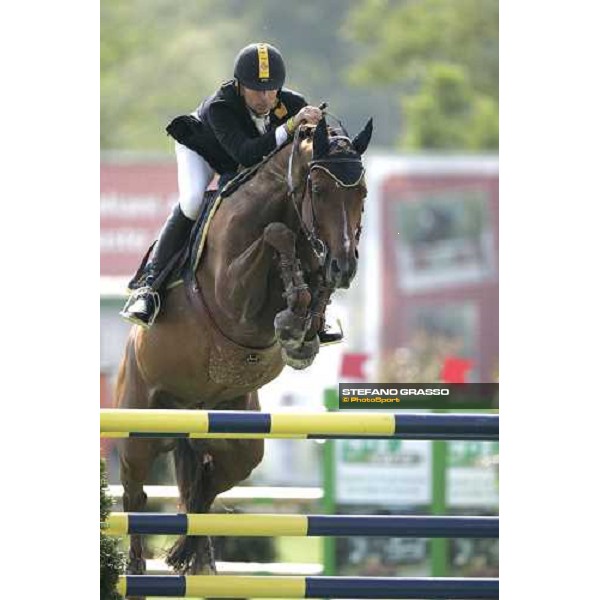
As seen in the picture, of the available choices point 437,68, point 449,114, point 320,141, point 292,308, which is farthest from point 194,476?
point 449,114

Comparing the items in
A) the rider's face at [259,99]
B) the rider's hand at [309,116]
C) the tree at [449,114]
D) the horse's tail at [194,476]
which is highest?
the tree at [449,114]

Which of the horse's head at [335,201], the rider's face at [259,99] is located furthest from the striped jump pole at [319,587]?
the rider's face at [259,99]

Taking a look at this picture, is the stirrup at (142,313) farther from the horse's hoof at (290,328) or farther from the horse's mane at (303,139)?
the horse's hoof at (290,328)

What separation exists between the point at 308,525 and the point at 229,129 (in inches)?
55.7

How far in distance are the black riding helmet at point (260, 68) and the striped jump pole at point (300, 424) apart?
134cm

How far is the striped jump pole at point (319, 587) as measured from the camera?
12.4 ft

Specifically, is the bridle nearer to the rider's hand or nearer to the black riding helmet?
the rider's hand

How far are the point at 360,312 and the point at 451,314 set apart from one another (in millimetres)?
897

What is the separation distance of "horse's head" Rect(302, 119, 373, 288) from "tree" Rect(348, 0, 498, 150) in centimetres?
1157

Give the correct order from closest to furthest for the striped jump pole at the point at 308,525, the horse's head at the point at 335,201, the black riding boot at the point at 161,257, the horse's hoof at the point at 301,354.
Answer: the striped jump pole at the point at 308,525 → the horse's head at the point at 335,201 → the horse's hoof at the point at 301,354 → the black riding boot at the point at 161,257

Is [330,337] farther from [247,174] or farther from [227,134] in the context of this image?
[227,134]

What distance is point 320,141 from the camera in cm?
421
